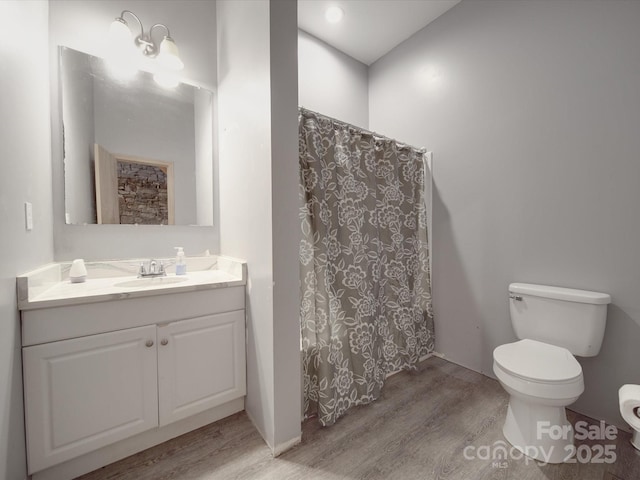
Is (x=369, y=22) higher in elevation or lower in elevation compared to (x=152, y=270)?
higher

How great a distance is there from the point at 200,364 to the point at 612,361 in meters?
2.25

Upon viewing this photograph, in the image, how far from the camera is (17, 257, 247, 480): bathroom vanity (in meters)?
1.08

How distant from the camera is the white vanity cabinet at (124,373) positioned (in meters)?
1.08

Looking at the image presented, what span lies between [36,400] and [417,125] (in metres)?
2.89

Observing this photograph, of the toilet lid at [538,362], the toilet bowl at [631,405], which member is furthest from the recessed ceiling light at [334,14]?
the toilet bowl at [631,405]

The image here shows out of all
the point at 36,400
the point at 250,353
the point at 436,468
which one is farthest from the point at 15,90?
the point at 436,468

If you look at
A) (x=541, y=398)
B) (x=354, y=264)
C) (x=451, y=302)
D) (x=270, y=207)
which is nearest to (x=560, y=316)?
(x=541, y=398)

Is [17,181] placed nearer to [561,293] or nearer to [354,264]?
[354,264]

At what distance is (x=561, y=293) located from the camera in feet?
5.05

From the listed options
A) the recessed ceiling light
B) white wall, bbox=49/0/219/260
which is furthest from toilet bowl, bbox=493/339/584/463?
the recessed ceiling light

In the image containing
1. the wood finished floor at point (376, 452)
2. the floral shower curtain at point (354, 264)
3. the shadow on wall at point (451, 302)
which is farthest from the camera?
the shadow on wall at point (451, 302)

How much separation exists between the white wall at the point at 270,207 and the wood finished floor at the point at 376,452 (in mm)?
122

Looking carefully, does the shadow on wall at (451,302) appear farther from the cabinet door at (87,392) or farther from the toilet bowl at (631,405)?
the cabinet door at (87,392)

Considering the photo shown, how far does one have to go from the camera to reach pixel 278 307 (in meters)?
1.31
